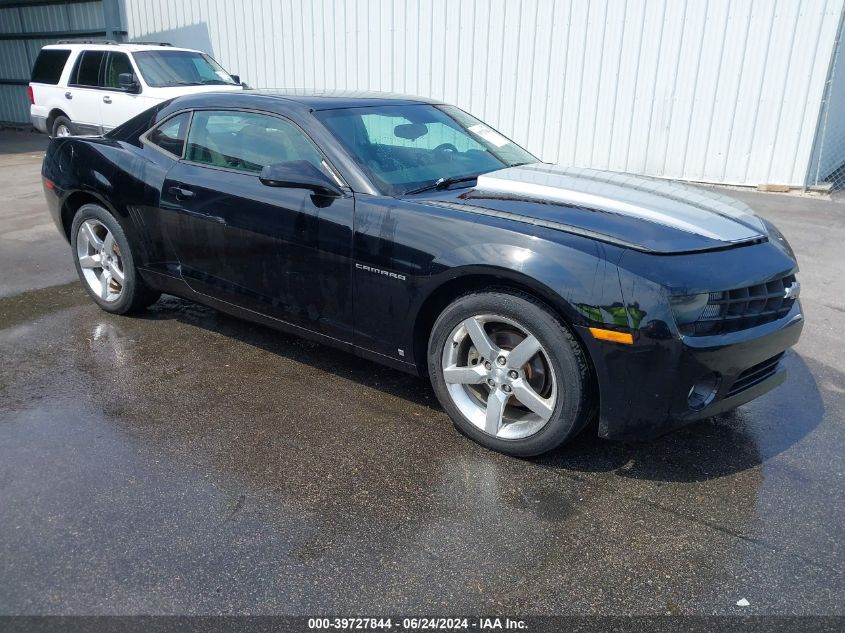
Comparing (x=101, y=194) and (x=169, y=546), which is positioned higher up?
(x=101, y=194)

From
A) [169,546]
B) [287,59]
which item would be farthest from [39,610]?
[287,59]

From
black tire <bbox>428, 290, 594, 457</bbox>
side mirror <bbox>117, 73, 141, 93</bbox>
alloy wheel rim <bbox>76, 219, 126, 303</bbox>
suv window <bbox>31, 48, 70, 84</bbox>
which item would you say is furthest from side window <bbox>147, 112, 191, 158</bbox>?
suv window <bbox>31, 48, 70, 84</bbox>

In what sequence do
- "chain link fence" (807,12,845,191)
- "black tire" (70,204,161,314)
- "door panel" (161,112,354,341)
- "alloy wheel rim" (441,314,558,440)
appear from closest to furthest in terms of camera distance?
"alloy wheel rim" (441,314,558,440) → "door panel" (161,112,354,341) → "black tire" (70,204,161,314) → "chain link fence" (807,12,845,191)

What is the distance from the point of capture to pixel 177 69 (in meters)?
11.4

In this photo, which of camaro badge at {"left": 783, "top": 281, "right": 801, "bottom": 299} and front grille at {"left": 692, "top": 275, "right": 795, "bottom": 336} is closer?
front grille at {"left": 692, "top": 275, "right": 795, "bottom": 336}

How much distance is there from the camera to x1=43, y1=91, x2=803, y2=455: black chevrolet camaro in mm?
2838

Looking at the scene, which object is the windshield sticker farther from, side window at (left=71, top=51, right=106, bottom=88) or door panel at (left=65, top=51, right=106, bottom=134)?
side window at (left=71, top=51, right=106, bottom=88)

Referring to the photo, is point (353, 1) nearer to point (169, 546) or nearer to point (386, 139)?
point (386, 139)

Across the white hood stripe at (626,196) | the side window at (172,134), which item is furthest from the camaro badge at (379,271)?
the side window at (172,134)

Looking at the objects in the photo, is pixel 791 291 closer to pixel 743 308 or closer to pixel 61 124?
pixel 743 308

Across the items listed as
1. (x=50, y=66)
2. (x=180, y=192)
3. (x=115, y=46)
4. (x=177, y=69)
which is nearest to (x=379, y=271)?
(x=180, y=192)

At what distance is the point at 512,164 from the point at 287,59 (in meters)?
10.7

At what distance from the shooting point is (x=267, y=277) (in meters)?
3.88

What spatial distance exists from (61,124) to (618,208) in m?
12.2
